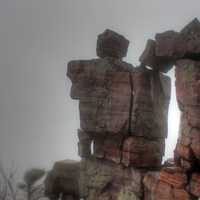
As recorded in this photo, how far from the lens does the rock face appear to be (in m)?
21.7

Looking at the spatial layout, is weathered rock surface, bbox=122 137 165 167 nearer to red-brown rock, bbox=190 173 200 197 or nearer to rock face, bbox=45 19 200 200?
rock face, bbox=45 19 200 200

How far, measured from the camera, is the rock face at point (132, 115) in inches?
854

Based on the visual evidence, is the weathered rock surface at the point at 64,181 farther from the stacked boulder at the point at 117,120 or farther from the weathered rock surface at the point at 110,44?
the weathered rock surface at the point at 110,44

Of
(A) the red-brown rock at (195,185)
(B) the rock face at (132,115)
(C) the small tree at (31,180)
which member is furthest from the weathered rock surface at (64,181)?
(A) the red-brown rock at (195,185)

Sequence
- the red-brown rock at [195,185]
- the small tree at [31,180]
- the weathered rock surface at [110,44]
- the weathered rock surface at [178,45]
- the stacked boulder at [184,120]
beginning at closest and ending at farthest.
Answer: the red-brown rock at [195,185] → the stacked boulder at [184,120] → the weathered rock surface at [178,45] → the weathered rock surface at [110,44] → the small tree at [31,180]

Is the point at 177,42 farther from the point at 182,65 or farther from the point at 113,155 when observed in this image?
the point at 113,155

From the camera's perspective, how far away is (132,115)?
2572 centimetres

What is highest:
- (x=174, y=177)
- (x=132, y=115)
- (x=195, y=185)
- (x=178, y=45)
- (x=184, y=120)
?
(x=178, y=45)

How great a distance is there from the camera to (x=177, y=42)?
22531 millimetres

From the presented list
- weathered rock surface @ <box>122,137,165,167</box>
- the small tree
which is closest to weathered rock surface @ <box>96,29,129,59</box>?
weathered rock surface @ <box>122,137,165,167</box>

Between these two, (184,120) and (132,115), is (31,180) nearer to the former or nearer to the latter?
(132,115)

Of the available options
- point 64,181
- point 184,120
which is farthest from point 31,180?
point 184,120

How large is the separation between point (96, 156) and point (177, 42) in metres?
11.7

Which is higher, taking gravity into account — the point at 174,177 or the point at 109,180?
the point at 174,177
